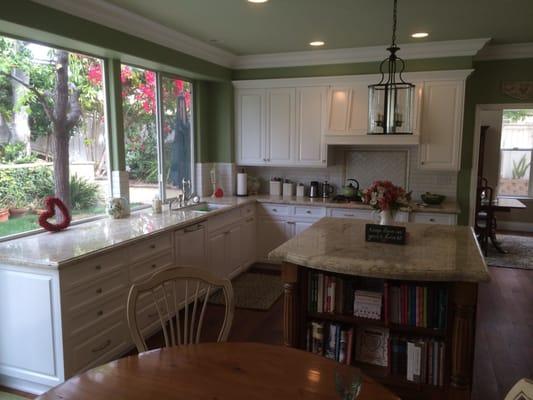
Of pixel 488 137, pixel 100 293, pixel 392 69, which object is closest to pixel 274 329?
pixel 100 293

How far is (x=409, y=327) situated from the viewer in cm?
261

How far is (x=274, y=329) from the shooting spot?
3729 mm

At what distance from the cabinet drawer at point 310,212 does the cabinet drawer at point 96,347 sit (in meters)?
2.65

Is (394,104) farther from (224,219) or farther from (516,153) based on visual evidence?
(516,153)

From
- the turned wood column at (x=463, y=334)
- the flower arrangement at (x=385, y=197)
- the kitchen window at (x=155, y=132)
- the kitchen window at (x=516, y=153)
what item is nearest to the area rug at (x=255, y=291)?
the kitchen window at (x=155, y=132)

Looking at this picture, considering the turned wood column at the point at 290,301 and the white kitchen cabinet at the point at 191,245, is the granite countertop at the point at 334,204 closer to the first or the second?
the white kitchen cabinet at the point at 191,245

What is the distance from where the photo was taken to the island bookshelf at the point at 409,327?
239cm

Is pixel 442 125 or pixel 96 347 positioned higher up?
pixel 442 125

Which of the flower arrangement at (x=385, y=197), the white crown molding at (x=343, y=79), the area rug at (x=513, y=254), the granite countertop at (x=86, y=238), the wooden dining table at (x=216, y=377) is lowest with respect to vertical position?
the area rug at (x=513, y=254)

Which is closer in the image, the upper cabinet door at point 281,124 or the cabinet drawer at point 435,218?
the cabinet drawer at point 435,218

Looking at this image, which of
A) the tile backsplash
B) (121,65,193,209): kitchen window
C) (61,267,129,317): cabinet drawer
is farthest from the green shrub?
the tile backsplash

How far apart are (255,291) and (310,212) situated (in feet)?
3.90

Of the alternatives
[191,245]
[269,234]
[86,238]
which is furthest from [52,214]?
[269,234]

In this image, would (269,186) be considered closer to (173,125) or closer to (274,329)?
(173,125)
